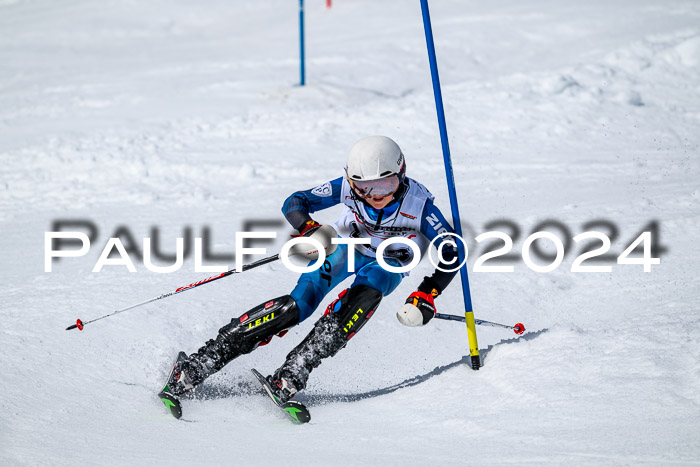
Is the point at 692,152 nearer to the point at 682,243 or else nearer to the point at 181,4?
the point at 682,243

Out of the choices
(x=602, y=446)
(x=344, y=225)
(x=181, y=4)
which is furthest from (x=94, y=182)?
(x=181, y=4)

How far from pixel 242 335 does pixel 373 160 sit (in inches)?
50.4

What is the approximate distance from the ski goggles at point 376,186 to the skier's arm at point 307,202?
1.14ft

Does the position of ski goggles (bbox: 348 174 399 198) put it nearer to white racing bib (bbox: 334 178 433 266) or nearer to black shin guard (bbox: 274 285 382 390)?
white racing bib (bbox: 334 178 433 266)

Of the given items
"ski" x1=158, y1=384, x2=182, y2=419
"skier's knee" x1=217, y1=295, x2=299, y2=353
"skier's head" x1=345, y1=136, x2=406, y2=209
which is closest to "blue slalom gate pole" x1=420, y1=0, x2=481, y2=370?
"skier's head" x1=345, y1=136, x2=406, y2=209

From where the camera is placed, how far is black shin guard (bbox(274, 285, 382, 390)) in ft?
13.1

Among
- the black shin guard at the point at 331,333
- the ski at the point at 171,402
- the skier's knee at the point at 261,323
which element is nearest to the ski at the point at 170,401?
the ski at the point at 171,402

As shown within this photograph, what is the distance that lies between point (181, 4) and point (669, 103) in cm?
1266

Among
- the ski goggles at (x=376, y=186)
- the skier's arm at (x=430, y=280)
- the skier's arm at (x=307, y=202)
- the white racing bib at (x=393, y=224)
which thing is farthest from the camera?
the skier's arm at (x=307, y=202)

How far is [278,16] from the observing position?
17.2 m

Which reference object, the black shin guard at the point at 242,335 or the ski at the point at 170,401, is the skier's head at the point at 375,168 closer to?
the black shin guard at the point at 242,335

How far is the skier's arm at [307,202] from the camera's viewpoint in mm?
4594

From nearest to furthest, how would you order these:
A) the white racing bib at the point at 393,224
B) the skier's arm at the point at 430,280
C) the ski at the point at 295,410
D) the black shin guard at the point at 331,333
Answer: the ski at the point at 295,410, the black shin guard at the point at 331,333, the skier's arm at the point at 430,280, the white racing bib at the point at 393,224

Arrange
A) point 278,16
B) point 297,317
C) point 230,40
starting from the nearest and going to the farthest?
point 297,317, point 230,40, point 278,16
